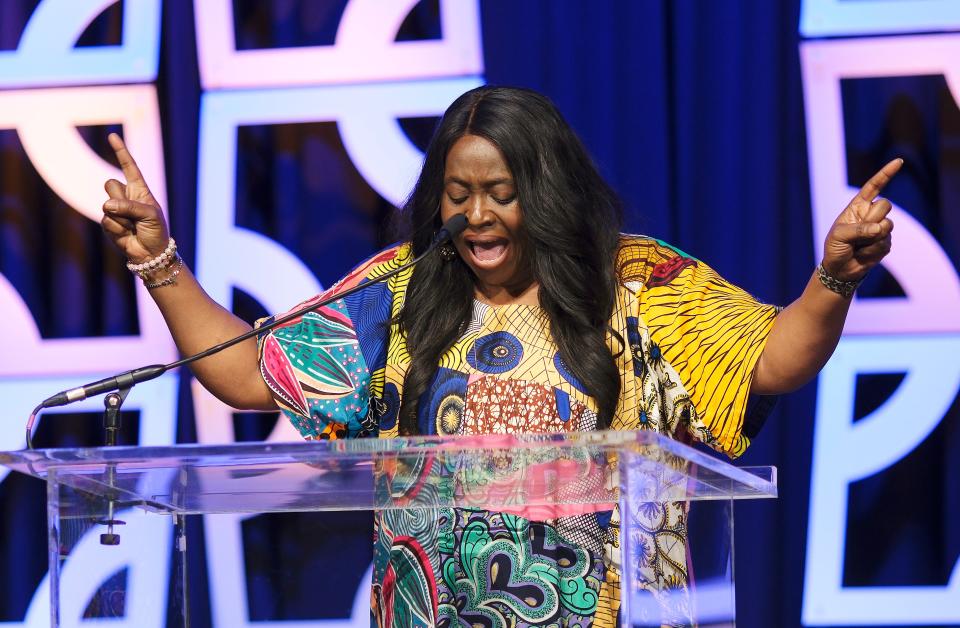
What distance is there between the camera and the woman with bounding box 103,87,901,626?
1.77 meters

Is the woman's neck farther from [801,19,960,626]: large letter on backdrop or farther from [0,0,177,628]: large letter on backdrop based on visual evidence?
[0,0,177,628]: large letter on backdrop

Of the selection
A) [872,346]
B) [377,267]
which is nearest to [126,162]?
[377,267]

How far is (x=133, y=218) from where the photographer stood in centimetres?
176

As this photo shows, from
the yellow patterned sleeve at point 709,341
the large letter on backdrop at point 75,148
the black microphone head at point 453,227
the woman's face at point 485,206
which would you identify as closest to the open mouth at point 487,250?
the woman's face at point 485,206

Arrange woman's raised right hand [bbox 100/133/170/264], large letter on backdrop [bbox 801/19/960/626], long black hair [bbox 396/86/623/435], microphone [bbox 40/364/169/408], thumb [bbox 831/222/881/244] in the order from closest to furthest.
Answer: microphone [bbox 40/364/169/408] → thumb [bbox 831/222/881/244] → woman's raised right hand [bbox 100/133/170/264] → long black hair [bbox 396/86/623/435] → large letter on backdrop [bbox 801/19/960/626]

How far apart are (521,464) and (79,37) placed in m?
2.24

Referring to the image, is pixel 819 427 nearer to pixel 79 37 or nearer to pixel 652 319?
pixel 652 319

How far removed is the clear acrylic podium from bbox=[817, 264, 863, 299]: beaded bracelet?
0.38 m

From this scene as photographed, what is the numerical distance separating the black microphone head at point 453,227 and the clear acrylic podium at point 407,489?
44cm

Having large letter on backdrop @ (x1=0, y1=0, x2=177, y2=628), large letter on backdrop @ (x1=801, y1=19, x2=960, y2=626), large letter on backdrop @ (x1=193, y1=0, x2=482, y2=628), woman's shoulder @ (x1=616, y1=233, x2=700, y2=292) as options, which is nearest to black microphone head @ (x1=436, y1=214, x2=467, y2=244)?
woman's shoulder @ (x1=616, y1=233, x2=700, y2=292)

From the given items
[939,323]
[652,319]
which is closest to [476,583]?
[652,319]

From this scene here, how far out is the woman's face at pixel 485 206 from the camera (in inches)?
75.7

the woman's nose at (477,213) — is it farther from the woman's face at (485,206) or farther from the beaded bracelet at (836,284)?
the beaded bracelet at (836,284)

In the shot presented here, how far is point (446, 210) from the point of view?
1953mm
